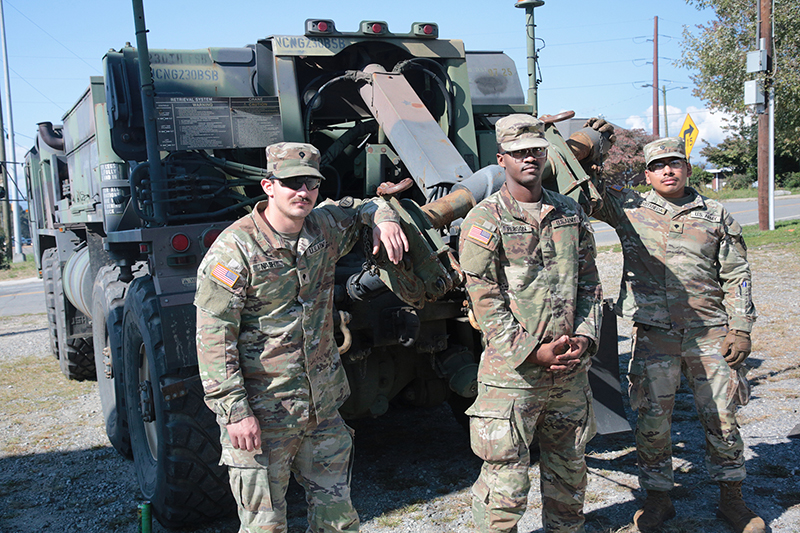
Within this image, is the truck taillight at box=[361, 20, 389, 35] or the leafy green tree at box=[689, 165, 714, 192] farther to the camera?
the leafy green tree at box=[689, 165, 714, 192]

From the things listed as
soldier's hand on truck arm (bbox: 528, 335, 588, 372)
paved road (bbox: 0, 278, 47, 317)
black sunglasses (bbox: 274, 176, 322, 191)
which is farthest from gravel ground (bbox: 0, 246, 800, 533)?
paved road (bbox: 0, 278, 47, 317)

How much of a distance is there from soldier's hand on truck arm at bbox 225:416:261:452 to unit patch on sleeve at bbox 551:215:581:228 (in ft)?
4.92

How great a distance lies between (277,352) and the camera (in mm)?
2723

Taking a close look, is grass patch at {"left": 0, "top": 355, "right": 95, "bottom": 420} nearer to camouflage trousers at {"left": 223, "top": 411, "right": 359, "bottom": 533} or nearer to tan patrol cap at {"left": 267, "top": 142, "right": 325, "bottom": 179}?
camouflage trousers at {"left": 223, "top": 411, "right": 359, "bottom": 533}

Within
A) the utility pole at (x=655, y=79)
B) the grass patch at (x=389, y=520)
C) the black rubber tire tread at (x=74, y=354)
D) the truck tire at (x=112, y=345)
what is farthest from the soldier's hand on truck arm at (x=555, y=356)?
the utility pole at (x=655, y=79)

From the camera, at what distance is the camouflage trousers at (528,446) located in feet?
A: 9.69

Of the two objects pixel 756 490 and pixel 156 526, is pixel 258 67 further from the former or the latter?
pixel 756 490

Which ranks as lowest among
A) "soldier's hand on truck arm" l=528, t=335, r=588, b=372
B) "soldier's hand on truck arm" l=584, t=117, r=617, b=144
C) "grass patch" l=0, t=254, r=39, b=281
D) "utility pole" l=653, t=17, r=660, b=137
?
"grass patch" l=0, t=254, r=39, b=281

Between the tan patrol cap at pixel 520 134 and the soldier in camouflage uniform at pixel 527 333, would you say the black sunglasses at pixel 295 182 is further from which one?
the tan patrol cap at pixel 520 134

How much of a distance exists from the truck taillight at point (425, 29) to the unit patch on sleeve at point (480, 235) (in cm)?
225

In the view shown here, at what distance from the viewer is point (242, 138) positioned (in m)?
4.32

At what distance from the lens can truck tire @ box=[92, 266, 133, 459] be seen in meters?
4.68

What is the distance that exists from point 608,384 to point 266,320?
7.99 ft

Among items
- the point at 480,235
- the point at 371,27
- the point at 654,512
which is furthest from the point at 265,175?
the point at 654,512
